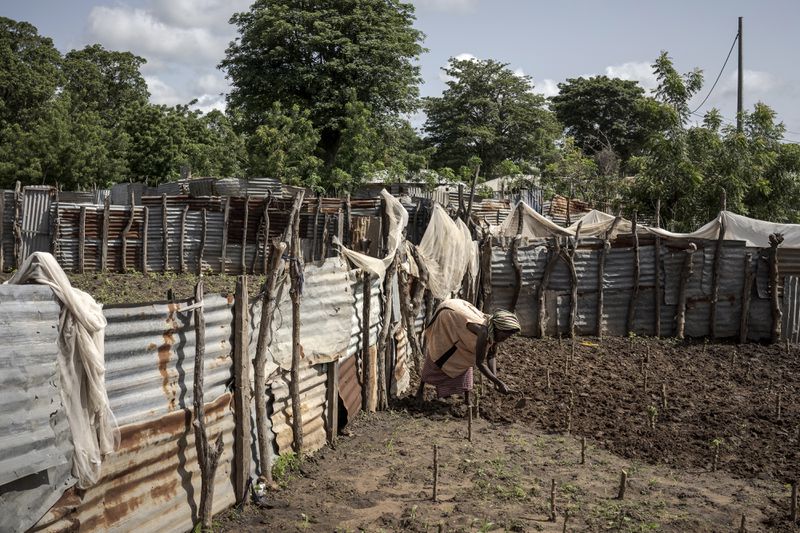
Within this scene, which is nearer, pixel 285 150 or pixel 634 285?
pixel 634 285

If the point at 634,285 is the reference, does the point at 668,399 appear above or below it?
below

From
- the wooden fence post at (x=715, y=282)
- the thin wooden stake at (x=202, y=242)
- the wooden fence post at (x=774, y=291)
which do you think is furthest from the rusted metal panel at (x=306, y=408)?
the thin wooden stake at (x=202, y=242)

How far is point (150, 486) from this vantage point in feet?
14.2

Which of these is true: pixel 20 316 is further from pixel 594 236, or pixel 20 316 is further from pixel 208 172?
pixel 208 172

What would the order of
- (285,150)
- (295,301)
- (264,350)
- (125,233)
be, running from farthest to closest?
(285,150)
(125,233)
(295,301)
(264,350)

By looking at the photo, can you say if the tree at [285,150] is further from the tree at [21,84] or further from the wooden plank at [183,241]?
the tree at [21,84]

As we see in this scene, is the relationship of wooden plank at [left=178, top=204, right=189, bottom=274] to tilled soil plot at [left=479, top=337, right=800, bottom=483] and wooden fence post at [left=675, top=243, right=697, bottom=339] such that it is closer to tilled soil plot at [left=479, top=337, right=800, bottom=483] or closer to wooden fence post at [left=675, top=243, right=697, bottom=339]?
tilled soil plot at [left=479, top=337, right=800, bottom=483]

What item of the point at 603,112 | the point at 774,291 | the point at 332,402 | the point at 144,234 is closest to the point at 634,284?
the point at 774,291

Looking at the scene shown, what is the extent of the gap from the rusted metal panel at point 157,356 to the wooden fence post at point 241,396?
112mm

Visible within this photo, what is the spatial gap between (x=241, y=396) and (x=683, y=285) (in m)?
9.42

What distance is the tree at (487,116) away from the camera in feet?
136

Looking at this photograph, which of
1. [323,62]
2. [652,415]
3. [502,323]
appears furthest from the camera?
[323,62]

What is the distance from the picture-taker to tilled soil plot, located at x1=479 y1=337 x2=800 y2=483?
22.5 feet

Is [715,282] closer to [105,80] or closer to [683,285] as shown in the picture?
[683,285]
